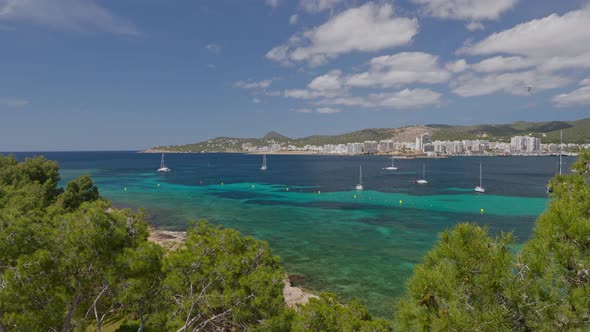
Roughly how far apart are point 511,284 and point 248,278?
753cm

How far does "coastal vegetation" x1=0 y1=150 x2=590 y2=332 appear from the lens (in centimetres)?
555

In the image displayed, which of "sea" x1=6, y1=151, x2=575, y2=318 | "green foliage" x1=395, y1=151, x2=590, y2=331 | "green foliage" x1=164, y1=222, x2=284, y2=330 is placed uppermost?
"green foliage" x1=395, y1=151, x2=590, y2=331

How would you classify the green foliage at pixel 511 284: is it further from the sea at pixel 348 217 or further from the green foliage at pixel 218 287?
the green foliage at pixel 218 287

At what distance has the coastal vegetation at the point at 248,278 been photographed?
5547 mm

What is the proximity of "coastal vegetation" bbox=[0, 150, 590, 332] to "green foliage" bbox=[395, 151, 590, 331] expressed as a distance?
0.7 inches

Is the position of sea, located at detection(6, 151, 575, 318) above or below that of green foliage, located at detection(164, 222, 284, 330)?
below

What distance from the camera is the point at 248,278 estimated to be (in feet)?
35.3

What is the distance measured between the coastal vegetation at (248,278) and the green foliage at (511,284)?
0.02m

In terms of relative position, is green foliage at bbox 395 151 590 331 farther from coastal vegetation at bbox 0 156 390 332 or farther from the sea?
coastal vegetation at bbox 0 156 390 332

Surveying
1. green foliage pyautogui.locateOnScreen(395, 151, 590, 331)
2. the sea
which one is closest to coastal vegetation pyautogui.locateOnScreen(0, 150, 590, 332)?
green foliage pyautogui.locateOnScreen(395, 151, 590, 331)

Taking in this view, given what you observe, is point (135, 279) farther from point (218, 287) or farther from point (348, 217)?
point (348, 217)

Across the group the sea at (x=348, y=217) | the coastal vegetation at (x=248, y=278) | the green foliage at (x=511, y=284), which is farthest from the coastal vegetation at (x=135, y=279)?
the green foliage at (x=511, y=284)

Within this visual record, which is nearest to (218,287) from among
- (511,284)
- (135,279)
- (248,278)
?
(248,278)

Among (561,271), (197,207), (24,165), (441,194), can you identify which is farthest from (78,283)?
(441,194)
